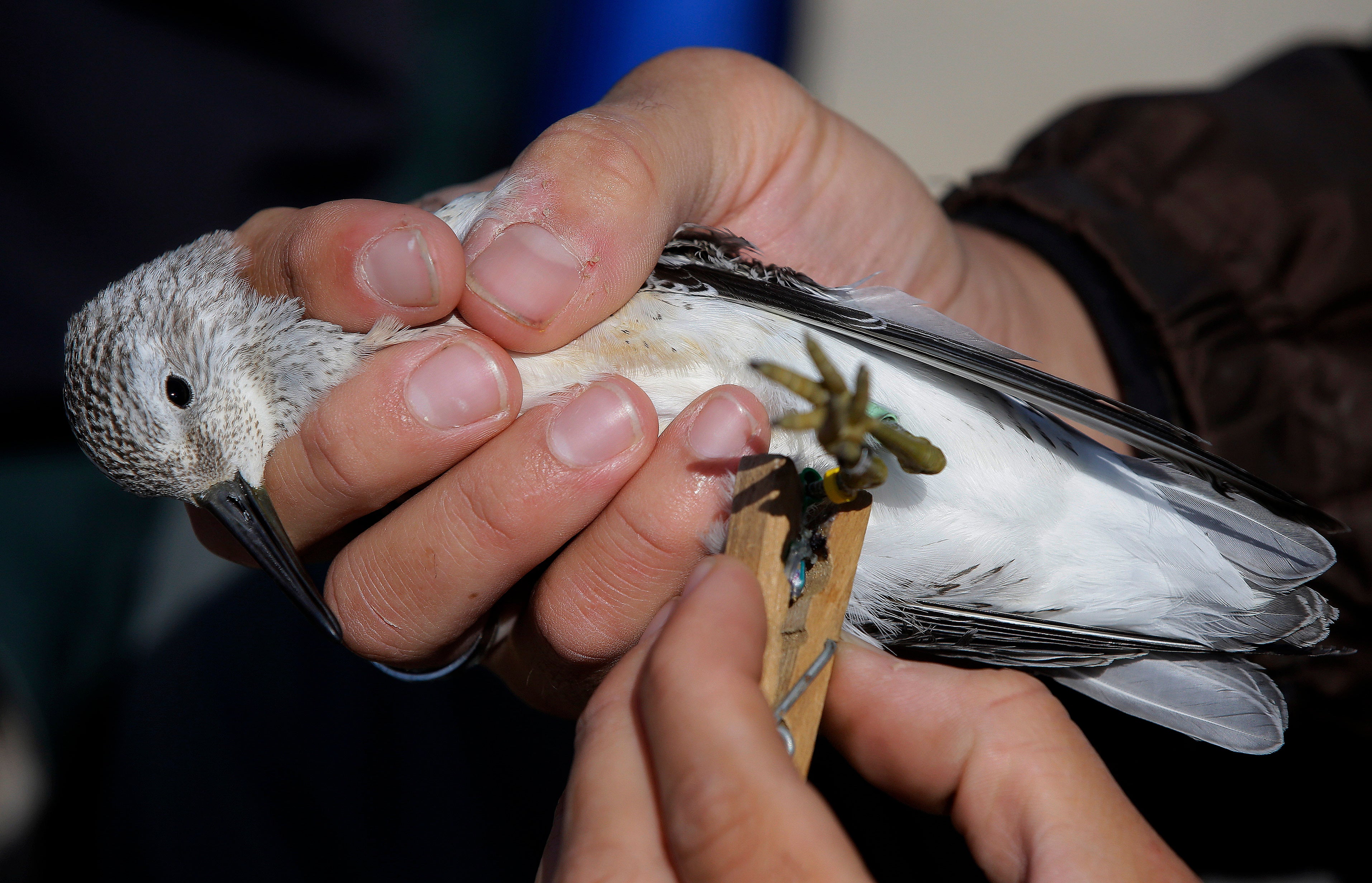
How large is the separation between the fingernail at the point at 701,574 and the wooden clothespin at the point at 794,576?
72 mm

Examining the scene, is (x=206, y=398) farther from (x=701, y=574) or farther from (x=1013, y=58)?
(x=1013, y=58)

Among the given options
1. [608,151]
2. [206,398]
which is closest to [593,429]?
[608,151]

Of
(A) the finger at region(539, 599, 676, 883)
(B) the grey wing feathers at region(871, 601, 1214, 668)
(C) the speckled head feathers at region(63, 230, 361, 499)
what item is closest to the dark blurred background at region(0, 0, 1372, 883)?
(B) the grey wing feathers at region(871, 601, 1214, 668)

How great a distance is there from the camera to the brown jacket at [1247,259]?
2.62 metres

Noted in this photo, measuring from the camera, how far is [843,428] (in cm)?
147

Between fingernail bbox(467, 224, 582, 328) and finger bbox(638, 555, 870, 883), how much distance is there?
32.4 inches

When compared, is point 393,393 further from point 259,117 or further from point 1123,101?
point 259,117

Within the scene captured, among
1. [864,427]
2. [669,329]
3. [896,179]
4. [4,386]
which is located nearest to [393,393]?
[669,329]

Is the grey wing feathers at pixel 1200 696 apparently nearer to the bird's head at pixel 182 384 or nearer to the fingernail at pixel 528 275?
the fingernail at pixel 528 275

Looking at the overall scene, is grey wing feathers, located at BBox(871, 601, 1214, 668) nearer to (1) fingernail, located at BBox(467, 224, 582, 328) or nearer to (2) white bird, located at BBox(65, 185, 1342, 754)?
(2) white bird, located at BBox(65, 185, 1342, 754)

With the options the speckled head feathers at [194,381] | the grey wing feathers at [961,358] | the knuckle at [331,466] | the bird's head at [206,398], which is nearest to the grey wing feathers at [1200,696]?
the grey wing feathers at [961,358]

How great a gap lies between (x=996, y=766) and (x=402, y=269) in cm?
164

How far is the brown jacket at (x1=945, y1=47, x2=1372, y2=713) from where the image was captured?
262cm

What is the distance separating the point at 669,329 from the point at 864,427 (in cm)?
65
